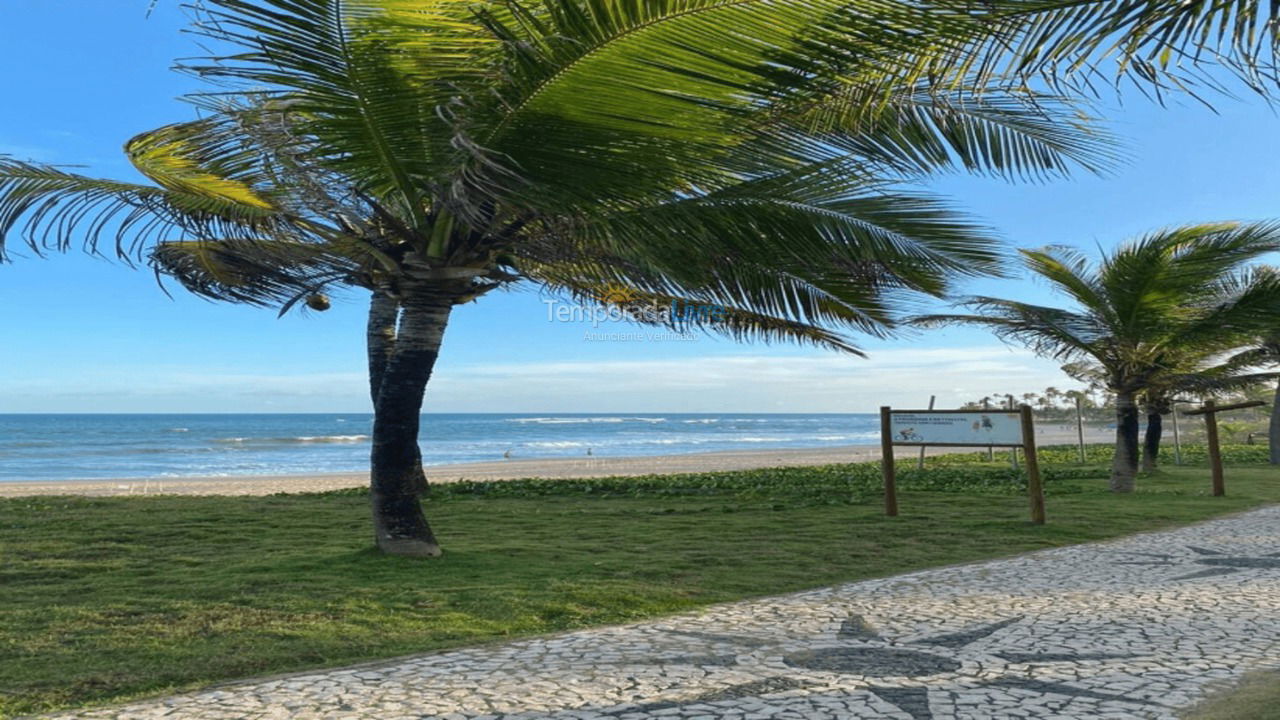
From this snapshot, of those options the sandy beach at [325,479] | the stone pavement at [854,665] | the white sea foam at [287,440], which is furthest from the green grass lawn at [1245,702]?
the white sea foam at [287,440]

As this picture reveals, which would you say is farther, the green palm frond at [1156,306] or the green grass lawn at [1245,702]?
the green palm frond at [1156,306]

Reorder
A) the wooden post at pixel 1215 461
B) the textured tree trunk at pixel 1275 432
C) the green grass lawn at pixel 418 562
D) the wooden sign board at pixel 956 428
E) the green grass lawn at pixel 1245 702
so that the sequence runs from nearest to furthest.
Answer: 1. the green grass lawn at pixel 1245 702
2. the green grass lawn at pixel 418 562
3. the wooden sign board at pixel 956 428
4. the wooden post at pixel 1215 461
5. the textured tree trunk at pixel 1275 432

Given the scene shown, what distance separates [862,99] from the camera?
4301mm

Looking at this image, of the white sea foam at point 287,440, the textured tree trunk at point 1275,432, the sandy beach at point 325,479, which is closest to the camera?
the sandy beach at point 325,479

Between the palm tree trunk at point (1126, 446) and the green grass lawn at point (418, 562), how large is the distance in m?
0.45

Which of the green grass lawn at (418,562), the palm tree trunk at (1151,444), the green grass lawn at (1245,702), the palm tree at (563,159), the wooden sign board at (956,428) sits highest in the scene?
the palm tree at (563,159)

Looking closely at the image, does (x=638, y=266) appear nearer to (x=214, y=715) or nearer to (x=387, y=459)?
(x=387, y=459)

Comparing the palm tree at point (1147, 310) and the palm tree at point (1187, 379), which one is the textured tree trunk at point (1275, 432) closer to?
the palm tree at point (1187, 379)

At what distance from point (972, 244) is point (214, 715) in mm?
5274

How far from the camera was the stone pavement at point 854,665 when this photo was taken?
11.4ft

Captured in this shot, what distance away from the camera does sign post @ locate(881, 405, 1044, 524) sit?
9.84 m

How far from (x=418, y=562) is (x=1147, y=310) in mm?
10547

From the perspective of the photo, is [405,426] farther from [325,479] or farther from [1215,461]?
[325,479]

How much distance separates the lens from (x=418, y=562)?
6.82 metres
